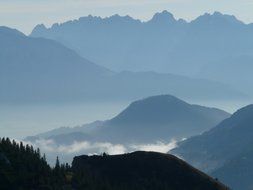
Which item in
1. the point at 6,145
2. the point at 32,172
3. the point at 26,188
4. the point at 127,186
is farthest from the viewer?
the point at 127,186

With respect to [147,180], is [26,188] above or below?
below

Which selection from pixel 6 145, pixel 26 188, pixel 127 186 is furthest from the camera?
pixel 127 186

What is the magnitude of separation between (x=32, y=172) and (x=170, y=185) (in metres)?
52.8

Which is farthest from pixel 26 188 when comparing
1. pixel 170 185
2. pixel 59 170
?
pixel 170 185

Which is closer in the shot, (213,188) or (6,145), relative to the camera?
(6,145)

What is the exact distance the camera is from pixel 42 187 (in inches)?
5645

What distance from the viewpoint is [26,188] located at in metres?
142

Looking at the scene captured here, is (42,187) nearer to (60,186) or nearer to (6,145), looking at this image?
(60,186)

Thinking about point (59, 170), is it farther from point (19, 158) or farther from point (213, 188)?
point (213, 188)

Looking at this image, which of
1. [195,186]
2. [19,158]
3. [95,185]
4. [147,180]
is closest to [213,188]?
[195,186]

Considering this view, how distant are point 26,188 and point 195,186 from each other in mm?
66491

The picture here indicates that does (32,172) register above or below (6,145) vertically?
below

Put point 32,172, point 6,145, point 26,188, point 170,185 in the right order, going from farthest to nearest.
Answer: point 170,185, point 6,145, point 32,172, point 26,188

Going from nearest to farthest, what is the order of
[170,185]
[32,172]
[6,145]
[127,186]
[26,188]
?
[26,188] → [32,172] → [6,145] → [127,186] → [170,185]
